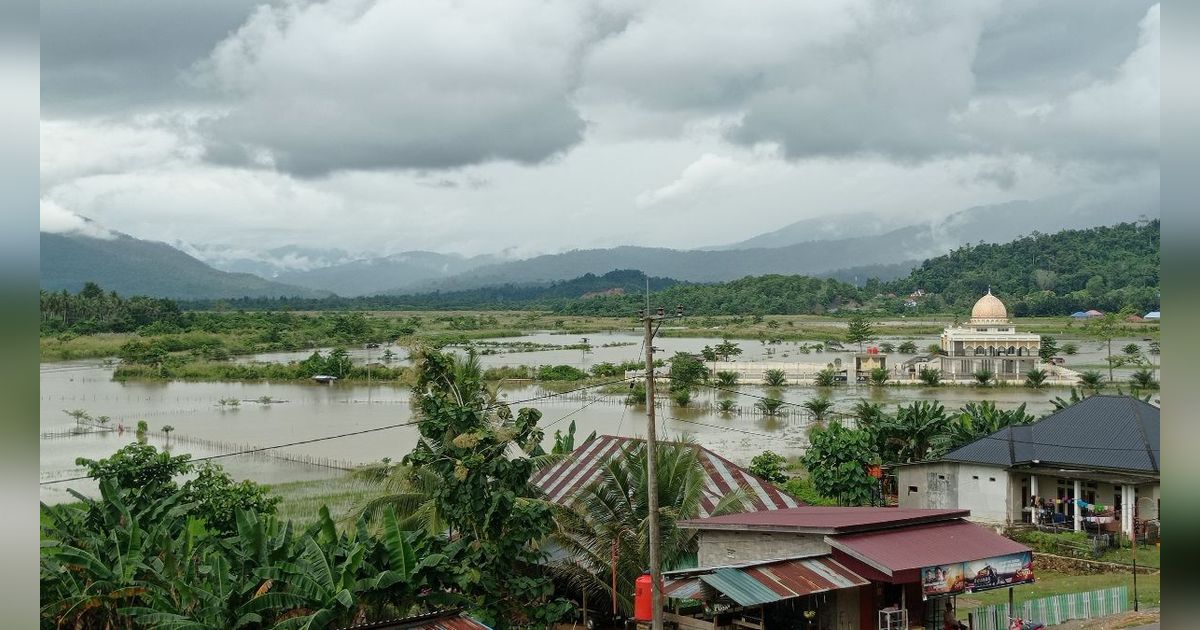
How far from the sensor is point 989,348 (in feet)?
158

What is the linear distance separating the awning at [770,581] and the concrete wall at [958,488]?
8.59 metres

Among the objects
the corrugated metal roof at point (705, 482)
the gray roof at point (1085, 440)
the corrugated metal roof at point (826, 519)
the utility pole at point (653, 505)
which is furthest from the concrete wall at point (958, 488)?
the utility pole at point (653, 505)

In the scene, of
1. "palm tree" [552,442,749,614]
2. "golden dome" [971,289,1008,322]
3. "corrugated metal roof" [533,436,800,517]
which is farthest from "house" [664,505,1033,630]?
"golden dome" [971,289,1008,322]

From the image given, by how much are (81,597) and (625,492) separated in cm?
580

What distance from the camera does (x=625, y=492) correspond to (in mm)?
11969

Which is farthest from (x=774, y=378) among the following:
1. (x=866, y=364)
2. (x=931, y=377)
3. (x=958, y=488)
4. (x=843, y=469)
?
(x=958, y=488)

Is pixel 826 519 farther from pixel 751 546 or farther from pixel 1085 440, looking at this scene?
pixel 1085 440

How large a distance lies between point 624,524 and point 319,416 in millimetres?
26282

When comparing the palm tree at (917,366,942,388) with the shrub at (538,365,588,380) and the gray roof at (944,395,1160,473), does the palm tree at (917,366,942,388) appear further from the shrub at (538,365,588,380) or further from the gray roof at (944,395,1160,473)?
the gray roof at (944,395,1160,473)

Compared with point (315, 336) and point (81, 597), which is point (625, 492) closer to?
point (81, 597)

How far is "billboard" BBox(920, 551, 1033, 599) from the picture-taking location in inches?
→ 383

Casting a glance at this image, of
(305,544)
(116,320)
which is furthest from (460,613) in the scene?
(116,320)

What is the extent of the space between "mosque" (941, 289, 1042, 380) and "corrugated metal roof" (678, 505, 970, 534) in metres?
35.2

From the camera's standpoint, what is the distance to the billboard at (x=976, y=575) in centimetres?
973
